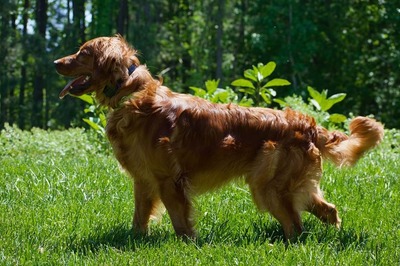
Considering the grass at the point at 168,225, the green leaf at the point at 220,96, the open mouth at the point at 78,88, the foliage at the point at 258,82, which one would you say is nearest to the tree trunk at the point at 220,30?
the foliage at the point at 258,82

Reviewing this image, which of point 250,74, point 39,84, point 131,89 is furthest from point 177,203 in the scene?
point 39,84

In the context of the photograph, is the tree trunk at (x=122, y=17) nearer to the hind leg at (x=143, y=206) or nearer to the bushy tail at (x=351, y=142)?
the hind leg at (x=143, y=206)

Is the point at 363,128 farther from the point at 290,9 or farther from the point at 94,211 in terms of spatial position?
the point at 290,9

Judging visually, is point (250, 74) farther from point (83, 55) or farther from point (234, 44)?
point (234, 44)

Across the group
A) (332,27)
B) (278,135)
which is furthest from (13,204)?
(332,27)

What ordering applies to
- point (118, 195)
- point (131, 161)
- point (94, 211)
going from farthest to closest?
point (118, 195), point (94, 211), point (131, 161)

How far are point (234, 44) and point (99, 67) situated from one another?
30753 millimetres

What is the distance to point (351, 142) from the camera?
5.14 m

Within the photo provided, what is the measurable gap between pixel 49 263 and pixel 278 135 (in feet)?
6.61

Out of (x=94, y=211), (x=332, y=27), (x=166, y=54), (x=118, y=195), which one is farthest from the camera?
(x=166, y=54)

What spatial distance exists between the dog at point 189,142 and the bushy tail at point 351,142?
2 cm

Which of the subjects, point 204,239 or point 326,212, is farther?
point 326,212

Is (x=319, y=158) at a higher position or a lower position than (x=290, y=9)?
lower

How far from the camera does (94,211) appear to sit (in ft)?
17.9
